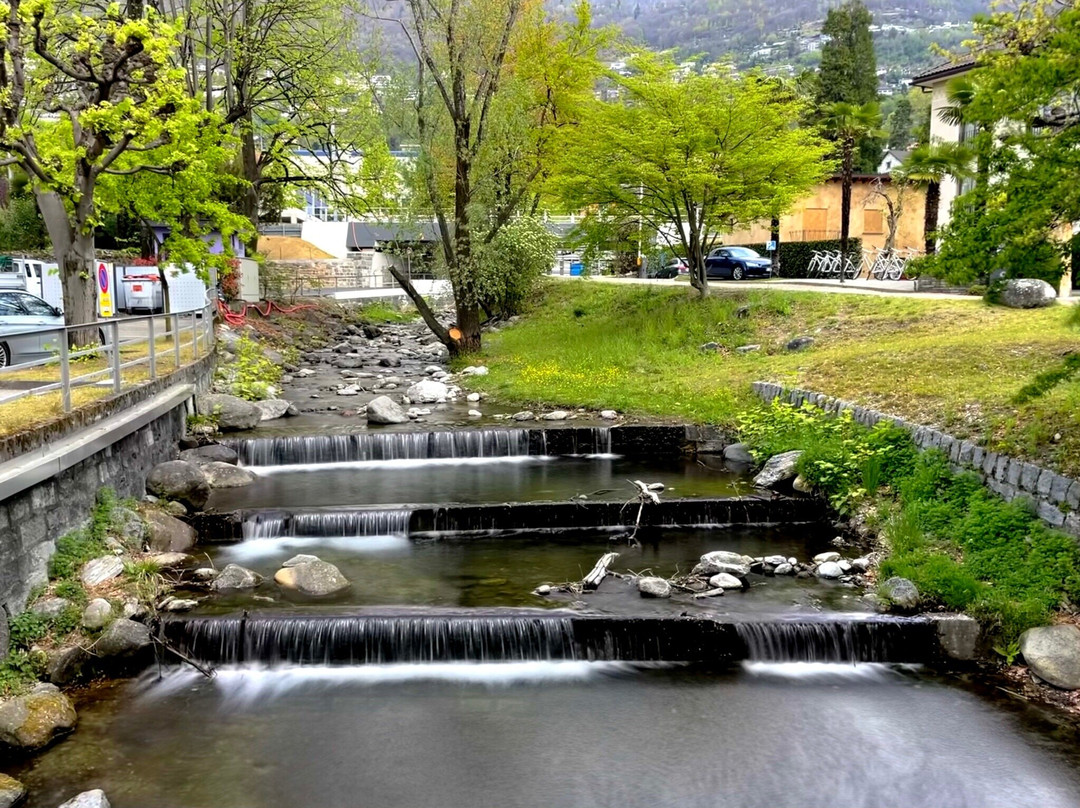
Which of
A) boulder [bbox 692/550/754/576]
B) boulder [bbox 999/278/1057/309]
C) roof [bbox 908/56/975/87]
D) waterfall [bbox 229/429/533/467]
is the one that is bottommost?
boulder [bbox 692/550/754/576]

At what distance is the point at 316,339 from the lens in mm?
31438

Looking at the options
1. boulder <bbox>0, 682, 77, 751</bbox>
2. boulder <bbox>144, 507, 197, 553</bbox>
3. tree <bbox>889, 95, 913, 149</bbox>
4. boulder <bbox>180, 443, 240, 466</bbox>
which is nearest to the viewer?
boulder <bbox>0, 682, 77, 751</bbox>

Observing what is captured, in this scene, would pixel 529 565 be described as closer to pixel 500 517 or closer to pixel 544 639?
pixel 500 517

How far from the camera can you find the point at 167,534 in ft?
36.1

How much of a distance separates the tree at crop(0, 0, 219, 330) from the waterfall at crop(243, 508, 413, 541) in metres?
5.85

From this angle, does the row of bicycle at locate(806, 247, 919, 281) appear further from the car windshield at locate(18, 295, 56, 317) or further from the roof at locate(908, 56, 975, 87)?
the car windshield at locate(18, 295, 56, 317)

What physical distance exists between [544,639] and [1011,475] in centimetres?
547

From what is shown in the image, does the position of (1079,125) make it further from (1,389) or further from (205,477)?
(205,477)

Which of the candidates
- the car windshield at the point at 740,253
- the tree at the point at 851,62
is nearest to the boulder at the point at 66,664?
the car windshield at the point at 740,253

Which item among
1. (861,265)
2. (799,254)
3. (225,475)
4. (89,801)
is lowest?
(89,801)

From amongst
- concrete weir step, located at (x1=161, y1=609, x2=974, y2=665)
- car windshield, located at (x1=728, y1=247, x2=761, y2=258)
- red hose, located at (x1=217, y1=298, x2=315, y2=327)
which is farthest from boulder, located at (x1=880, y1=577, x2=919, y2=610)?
car windshield, located at (x1=728, y1=247, x2=761, y2=258)

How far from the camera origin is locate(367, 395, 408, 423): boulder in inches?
683

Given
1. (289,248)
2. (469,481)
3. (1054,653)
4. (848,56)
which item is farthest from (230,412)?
(848,56)

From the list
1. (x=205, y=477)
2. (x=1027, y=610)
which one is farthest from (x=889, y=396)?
(x=205, y=477)
